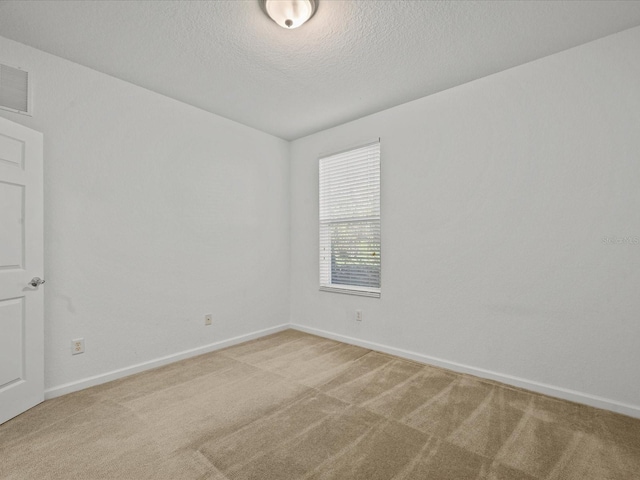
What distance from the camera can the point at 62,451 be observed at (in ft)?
5.95

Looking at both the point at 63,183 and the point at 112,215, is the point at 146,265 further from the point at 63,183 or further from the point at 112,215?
the point at 63,183

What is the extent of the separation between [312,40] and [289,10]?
0.38 metres

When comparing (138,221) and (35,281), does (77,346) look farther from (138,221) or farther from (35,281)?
(138,221)

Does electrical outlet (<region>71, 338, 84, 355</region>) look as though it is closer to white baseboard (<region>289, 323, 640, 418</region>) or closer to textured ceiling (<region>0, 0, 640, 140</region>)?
textured ceiling (<region>0, 0, 640, 140</region>)

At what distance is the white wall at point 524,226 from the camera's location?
89.4 inches

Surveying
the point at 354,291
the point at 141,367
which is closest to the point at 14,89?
the point at 141,367

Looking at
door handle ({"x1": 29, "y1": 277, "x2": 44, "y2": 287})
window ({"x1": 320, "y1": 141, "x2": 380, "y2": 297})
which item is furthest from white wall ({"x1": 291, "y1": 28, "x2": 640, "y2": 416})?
door handle ({"x1": 29, "y1": 277, "x2": 44, "y2": 287})

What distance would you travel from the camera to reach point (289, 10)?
197 cm

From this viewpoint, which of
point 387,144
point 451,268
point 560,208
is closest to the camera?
point 560,208

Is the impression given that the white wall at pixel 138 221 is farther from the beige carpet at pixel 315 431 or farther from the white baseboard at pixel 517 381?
the white baseboard at pixel 517 381

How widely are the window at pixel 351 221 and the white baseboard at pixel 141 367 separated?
1.18 meters

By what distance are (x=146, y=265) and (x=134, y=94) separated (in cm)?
161

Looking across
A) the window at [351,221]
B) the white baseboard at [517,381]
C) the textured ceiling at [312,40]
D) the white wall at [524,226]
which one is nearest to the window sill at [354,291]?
the window at [351,221]

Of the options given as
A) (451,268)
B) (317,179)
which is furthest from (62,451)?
(317,179)
